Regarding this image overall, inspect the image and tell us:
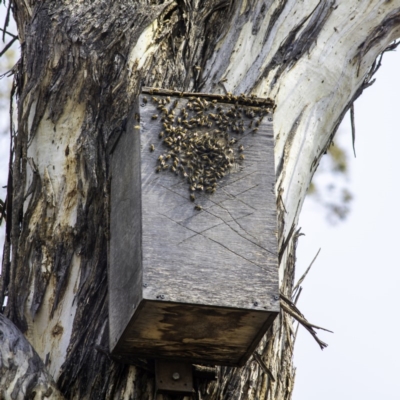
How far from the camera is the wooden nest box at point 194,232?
139 inches

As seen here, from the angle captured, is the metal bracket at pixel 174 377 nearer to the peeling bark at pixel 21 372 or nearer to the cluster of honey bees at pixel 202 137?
the peeling bark at pixel 21 372

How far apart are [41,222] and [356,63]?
1.68m

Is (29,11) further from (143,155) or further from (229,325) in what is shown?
(229,325)

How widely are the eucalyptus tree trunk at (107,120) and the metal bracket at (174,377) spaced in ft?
0.18

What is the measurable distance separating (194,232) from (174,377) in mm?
539

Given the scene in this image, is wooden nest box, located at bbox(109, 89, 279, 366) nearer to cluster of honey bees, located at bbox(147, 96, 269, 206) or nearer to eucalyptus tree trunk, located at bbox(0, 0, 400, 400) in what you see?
cluster of honey bees, located at bbox(147, 96, 269, 206)

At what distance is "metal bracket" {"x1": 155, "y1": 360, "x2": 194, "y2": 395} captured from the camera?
3.73m

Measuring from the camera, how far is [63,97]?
4371mm

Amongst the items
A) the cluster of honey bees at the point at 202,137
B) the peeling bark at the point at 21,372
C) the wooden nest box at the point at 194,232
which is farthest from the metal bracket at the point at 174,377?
the cluster of honey bees at the point at 202,137

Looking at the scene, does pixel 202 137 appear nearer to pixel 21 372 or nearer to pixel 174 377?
pixel 174 377

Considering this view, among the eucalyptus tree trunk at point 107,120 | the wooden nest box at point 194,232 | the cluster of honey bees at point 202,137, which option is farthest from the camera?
the eucalyptus tree trunk at point 107,120

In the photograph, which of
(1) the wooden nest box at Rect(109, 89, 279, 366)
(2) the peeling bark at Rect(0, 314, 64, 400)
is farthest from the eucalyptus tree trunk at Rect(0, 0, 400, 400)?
(1) the wooden nest box at Rect(109, 89, 279, 366)

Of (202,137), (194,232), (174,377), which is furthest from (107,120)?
(174,377)

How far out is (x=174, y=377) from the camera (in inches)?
148
